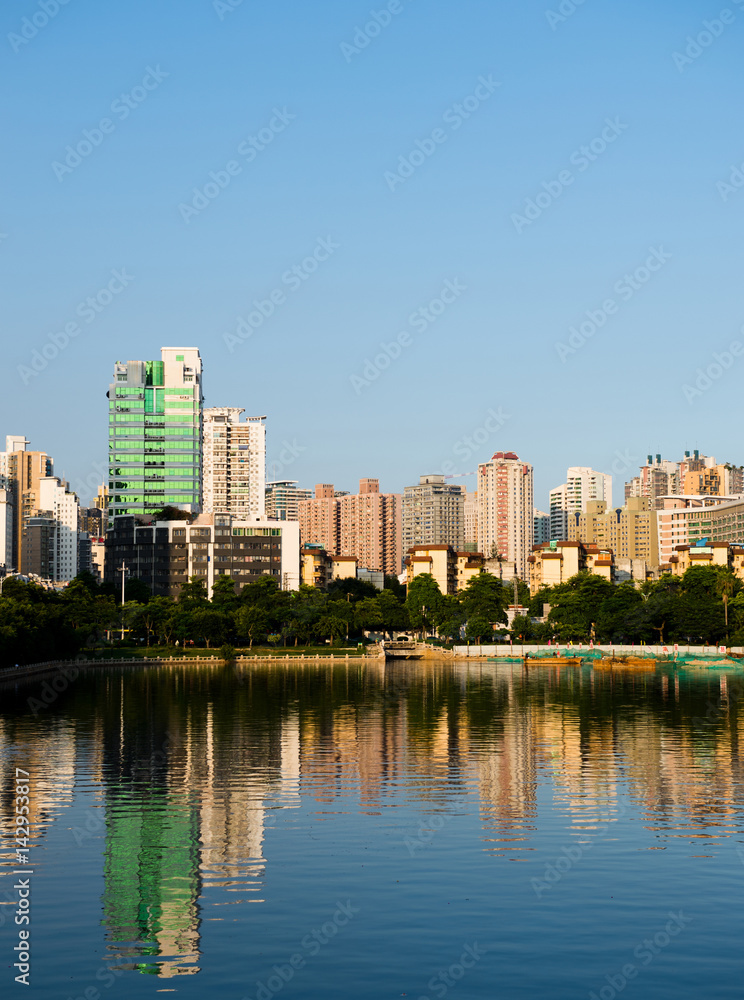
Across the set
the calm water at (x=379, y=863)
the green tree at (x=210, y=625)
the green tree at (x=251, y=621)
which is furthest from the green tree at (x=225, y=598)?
the calm water at (x=379, y=863)

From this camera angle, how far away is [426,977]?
23594mm

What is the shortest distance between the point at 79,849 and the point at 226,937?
10.7 m

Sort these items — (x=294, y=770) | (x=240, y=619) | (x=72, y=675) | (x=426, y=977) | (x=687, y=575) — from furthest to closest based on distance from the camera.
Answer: (x=687, y=575) → (x=240, y=619) → (x=72, y=675) → (x=294, y=770) → (x=426, y=977)

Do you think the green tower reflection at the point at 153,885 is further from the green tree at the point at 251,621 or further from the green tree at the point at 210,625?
the green tree at the point at 251,621

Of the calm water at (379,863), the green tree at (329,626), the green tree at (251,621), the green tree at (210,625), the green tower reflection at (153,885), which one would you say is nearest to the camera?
the calm water at (379,863)

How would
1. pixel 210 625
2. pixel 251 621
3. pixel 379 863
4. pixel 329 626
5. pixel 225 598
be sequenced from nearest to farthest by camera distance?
pixel 379 863 → pixel 210 625 → pixel 251 621 → pixel 329 626 → pixel 225 598

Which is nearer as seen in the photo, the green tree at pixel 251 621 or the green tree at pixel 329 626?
the green tree at pixel 251 621

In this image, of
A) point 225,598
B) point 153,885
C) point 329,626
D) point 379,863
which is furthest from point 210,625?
point 153,885

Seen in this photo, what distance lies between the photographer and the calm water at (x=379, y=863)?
79.0 ft

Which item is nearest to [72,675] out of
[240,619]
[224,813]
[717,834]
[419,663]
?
[240,619]

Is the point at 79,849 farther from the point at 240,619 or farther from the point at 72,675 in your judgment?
the point at 240,619

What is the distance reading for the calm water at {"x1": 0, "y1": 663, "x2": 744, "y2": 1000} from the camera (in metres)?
24.1

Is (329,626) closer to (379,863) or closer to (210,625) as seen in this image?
(210,625)

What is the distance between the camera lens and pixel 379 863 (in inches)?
1313
